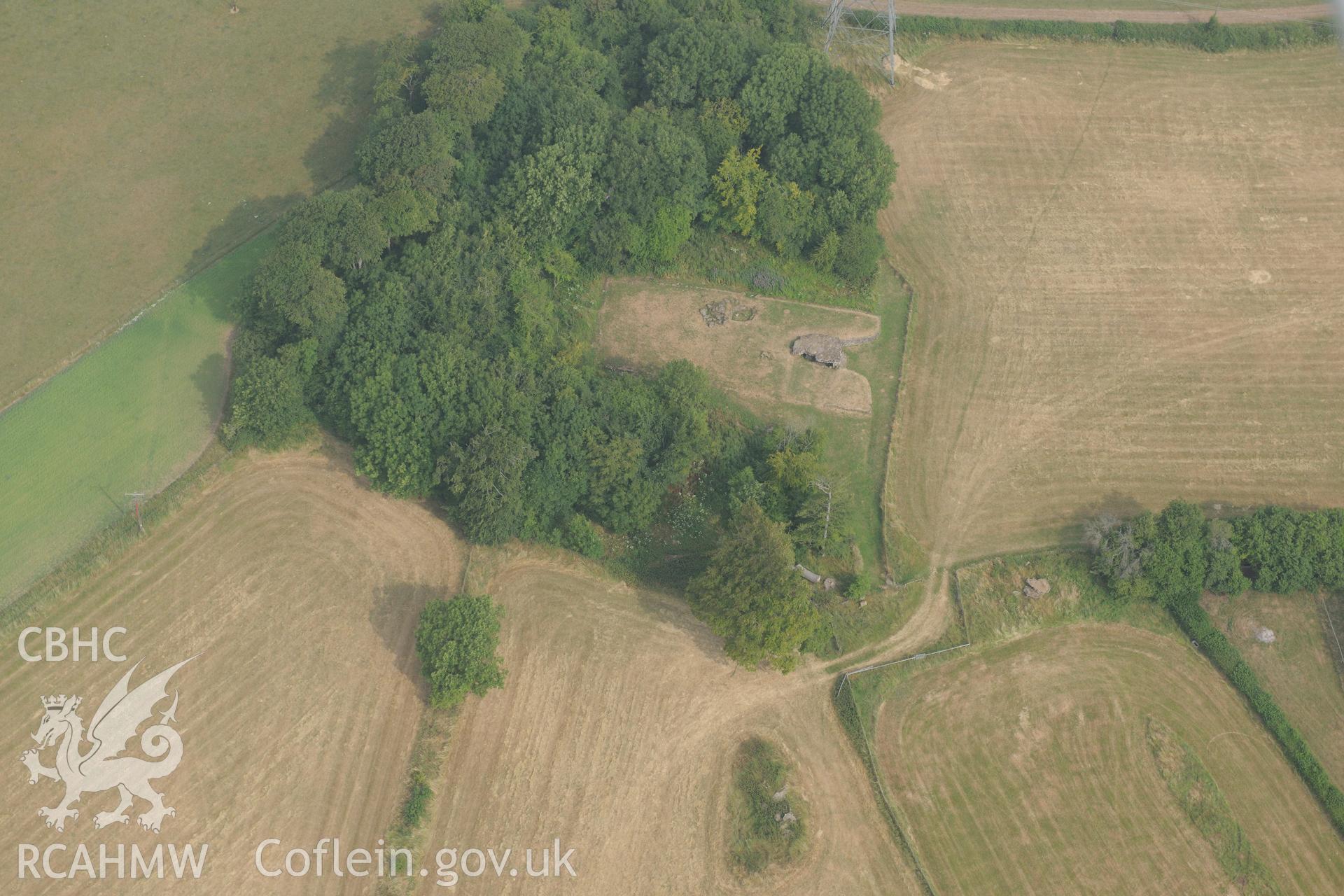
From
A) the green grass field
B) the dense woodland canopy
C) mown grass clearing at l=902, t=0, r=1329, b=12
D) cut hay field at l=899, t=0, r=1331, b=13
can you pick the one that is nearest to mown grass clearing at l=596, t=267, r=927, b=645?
the dense woodland canopy

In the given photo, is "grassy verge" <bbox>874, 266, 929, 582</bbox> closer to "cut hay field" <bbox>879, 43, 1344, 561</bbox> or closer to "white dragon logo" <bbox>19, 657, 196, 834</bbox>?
"cut hay field" <bbox>879, 43, 1344, 561</bbox>

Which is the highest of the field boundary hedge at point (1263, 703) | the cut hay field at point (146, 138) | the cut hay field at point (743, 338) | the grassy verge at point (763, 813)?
the cut hay field at point (146, 138)

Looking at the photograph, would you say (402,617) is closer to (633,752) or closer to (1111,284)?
(633,752)

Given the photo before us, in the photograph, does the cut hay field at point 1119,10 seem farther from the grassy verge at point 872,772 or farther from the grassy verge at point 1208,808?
the grassy verge at point 1208,808

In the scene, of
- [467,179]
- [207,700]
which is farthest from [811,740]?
[467,179]

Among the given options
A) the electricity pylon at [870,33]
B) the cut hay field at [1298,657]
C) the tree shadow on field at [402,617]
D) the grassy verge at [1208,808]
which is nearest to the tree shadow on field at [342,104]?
the tree shadow on field at [402,617]
